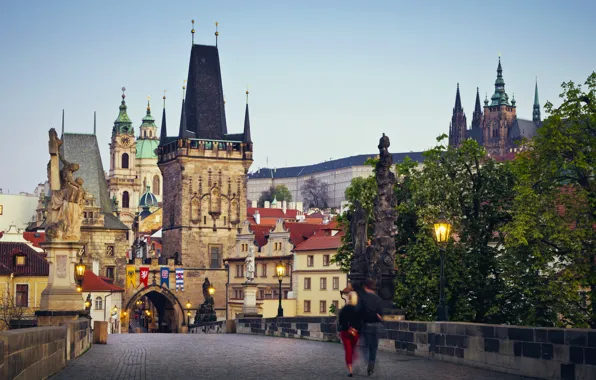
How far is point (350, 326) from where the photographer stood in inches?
735

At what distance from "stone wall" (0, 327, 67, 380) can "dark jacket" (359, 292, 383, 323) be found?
5.10 metres

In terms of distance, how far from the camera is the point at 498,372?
1939 centimetres

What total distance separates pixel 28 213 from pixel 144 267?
63.9m

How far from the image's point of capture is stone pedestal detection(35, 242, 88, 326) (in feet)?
90.0

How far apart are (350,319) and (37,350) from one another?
543 cm

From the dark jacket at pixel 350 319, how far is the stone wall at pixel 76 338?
5.71 m

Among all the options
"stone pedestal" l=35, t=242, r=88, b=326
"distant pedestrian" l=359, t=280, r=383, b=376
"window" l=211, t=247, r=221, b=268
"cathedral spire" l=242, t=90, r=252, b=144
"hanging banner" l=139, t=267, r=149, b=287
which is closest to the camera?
"distant pedestrian" l=359, t=280, r=383, b=376

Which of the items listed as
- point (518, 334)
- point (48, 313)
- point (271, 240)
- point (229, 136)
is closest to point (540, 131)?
point (48, 313)

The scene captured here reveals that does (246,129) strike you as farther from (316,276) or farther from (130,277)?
(316,276)

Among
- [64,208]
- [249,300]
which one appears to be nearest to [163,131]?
[249,300]

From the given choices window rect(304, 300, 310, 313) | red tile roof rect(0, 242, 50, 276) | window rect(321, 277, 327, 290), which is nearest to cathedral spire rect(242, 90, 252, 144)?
window rect(304, 300, 310, 313)

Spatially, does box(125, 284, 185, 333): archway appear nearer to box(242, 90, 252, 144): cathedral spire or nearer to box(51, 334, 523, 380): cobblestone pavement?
box(242, 90, 252, 144): cathedral spire

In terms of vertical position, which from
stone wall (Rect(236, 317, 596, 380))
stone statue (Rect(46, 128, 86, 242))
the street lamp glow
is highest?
stone statue (Rect(46, 128, 86, 242))

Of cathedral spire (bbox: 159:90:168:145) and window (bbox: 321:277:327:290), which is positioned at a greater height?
cathedral spire (bbox: 159:90:168:145)
